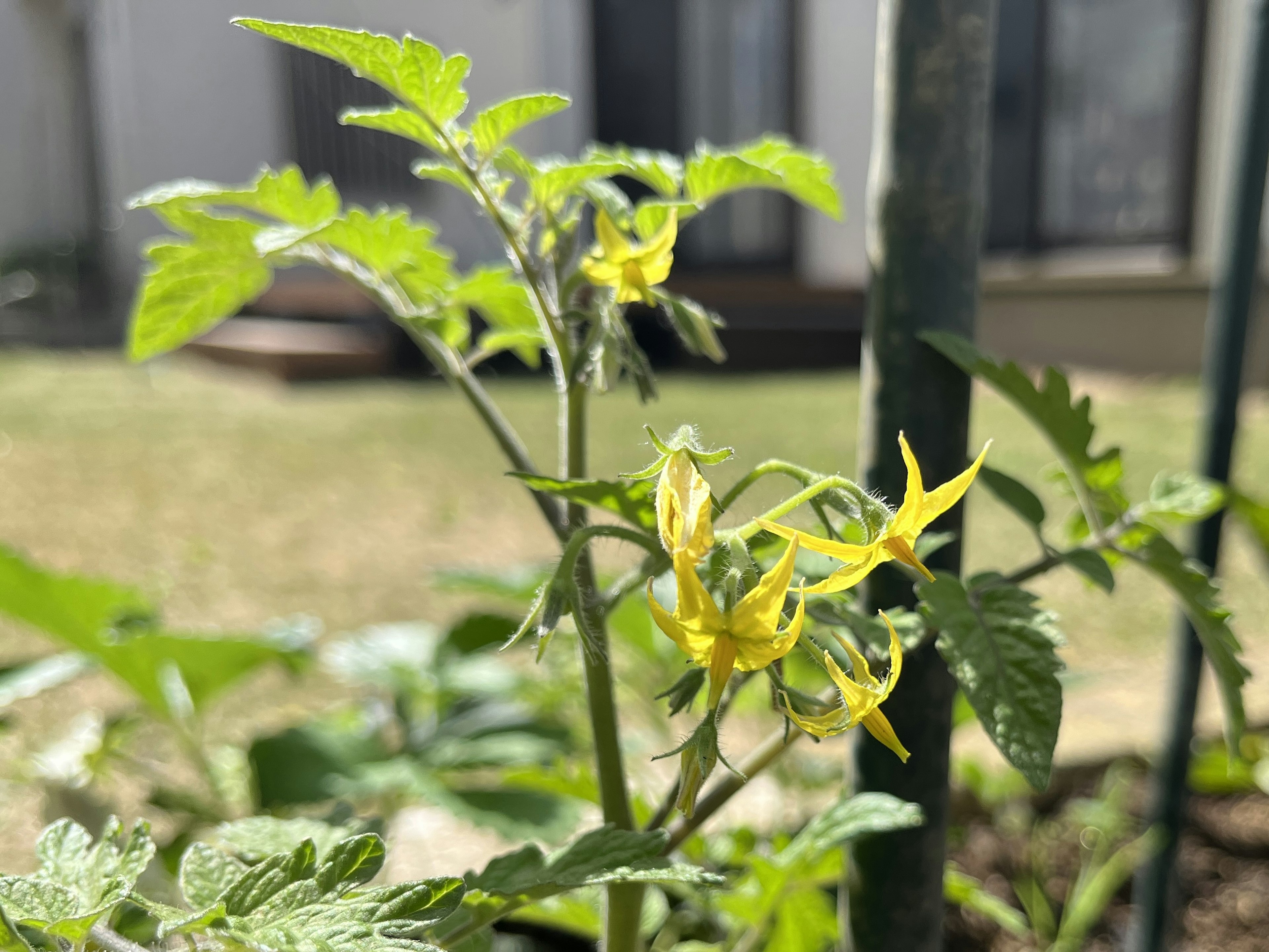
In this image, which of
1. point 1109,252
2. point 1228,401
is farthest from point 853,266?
point 1228,401

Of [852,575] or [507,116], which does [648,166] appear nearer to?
[507,116]

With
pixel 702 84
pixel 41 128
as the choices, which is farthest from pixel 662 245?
pixel 41 128

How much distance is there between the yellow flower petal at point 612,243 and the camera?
0.46m

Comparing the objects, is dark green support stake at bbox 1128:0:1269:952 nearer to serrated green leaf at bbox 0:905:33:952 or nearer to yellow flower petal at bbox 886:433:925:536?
yellow flower petal at bbox 886:433:925:536

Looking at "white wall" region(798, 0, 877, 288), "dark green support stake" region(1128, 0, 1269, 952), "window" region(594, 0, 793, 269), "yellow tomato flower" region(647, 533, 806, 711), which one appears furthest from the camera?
"window" region(594, 0, 793, 269)

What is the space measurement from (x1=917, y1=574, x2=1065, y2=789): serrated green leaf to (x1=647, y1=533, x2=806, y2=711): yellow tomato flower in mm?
140

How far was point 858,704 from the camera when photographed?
1.22 feet

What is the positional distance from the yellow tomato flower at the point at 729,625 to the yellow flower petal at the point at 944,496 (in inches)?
2.4

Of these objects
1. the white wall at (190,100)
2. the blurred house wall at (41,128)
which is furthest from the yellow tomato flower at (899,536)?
the blurred house wall at (41,128)

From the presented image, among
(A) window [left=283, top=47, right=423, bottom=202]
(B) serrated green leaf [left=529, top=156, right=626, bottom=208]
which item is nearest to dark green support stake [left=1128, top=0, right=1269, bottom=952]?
(B) serrated green leaf [left=529, top=156, right=626, bottom=208]

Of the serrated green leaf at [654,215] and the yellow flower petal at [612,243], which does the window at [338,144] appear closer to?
the serrated green leaf at [654,215]

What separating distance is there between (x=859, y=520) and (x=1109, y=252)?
5773 millimetres

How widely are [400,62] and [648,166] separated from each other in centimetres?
15

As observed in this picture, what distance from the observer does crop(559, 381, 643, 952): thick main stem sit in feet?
1.83
